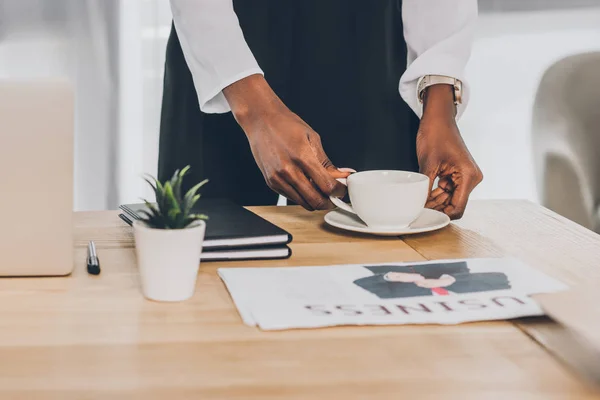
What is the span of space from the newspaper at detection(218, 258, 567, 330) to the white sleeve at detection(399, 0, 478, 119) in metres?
0.58

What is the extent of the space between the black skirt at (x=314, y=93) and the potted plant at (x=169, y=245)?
79cm

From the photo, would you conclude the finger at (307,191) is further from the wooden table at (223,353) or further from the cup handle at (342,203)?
the wooden table at (223,353)

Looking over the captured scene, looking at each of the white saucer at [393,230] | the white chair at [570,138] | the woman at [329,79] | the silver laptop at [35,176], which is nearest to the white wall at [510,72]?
the white chair at [570,138]

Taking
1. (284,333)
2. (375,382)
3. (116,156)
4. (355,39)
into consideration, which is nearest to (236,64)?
(355,39)

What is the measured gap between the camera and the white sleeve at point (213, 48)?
4.41 feet

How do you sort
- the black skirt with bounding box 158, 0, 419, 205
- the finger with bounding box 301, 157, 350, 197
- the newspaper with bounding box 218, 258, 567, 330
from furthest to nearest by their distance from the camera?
1. the black skirt with bounding box 158, 0, 419, 205
2. the finger with bounding box 301, 157, 350, 197
3. the newspaper with bounding box 218, 258, 567, 330

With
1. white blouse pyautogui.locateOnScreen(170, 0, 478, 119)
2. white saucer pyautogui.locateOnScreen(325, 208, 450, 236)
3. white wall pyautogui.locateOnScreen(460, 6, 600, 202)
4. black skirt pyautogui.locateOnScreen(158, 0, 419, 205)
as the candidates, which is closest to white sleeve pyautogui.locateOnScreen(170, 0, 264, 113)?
white blouse pyautogui.locateOnScreen(170, 0, 478, 119)

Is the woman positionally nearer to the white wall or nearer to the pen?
the pen

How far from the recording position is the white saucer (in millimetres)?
1102

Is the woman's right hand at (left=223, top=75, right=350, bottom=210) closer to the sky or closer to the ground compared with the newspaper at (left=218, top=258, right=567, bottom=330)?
closer to the sky

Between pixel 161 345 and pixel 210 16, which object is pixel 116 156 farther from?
pixel 161 345

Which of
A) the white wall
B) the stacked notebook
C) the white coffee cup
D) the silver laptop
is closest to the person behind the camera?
the silver laptop

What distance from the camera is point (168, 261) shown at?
0.82m

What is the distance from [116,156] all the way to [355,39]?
1271mm
